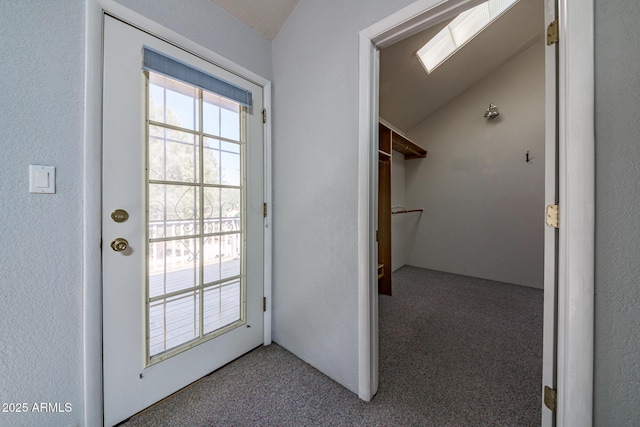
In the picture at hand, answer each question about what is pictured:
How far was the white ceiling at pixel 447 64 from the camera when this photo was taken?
7.54 feet

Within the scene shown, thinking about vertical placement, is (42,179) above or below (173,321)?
above

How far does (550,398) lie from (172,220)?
1.94 m

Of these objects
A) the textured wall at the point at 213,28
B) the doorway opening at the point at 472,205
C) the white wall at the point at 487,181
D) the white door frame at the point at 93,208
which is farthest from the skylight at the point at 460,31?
the white door frame at the point at 93,208

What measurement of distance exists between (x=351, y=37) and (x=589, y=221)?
141 centimetres

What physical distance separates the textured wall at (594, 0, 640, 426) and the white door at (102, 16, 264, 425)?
1716mm

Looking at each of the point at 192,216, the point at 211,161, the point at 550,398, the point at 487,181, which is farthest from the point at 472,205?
the point at 192,216

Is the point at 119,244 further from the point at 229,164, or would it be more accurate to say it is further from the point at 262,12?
the point at 262,12

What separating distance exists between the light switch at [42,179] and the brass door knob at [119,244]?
1.02 feet

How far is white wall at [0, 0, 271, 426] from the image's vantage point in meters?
0.91

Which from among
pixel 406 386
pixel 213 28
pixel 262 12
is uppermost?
pixel 262 12

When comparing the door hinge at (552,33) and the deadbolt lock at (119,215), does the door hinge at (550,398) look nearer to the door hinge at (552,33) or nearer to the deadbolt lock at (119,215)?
the door hinge at (552,33)

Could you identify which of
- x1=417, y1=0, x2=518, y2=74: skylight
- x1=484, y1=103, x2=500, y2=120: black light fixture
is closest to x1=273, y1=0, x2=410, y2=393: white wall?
x1=417, y1=0, x2=518, y2=74: skylight

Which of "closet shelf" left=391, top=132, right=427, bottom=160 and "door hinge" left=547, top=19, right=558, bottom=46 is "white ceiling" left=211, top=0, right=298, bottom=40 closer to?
"door hinge" left=547, top=19, right=558, bottom=46

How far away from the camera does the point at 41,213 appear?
3.18ft
